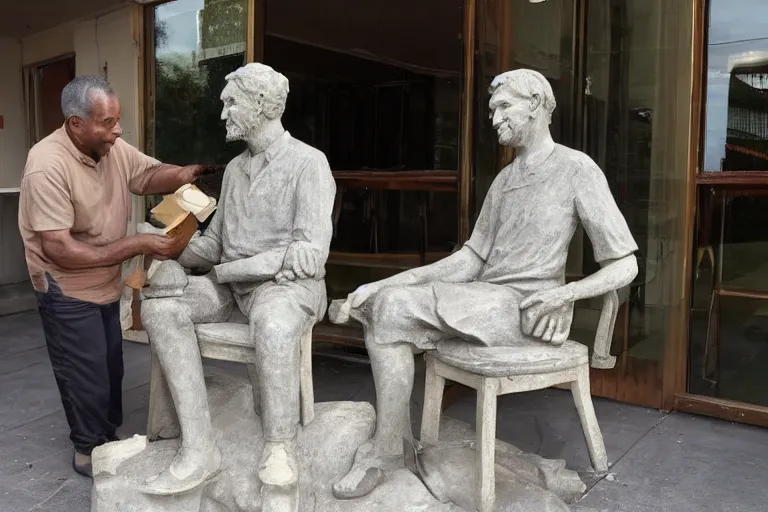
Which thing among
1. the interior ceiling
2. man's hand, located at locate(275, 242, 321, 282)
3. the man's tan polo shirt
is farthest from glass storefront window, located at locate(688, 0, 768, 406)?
the interior ceiling

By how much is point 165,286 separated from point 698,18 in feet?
9.32

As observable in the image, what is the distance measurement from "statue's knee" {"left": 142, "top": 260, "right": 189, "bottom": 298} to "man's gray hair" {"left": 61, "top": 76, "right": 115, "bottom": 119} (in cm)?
A: 74

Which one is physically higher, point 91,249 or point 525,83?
point 525,83

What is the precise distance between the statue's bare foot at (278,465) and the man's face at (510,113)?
135 centimetres

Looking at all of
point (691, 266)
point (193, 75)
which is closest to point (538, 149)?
point (691, 266)

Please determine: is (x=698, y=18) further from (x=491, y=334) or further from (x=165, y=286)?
(x=165, y=286)

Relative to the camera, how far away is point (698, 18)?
3.70 metres

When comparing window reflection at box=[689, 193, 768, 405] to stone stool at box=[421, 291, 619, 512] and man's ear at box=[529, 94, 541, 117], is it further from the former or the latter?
man's ear at box=[529, 94, 541, 117]

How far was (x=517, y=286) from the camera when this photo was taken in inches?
108

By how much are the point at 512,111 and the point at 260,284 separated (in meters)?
1.13

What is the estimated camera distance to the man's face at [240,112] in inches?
110

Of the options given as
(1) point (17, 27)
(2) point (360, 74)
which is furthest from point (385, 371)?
(1) point (17, 27)

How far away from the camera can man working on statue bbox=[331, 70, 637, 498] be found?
2.61 meters

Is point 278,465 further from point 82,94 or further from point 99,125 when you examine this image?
point 82,94
